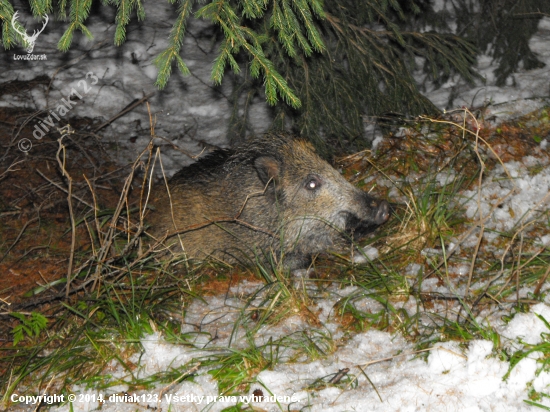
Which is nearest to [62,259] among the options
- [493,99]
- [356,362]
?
[356,362]

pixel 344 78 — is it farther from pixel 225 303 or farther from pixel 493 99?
pixel 225 303

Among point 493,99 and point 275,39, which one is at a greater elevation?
point 275,39

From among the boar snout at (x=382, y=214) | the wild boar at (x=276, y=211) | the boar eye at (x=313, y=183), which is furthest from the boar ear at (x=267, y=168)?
the boar snout at (x=382, y=214)

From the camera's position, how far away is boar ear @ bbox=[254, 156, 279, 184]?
468 cm

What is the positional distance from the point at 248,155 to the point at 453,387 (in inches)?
104

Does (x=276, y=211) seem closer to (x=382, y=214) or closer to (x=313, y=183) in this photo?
(x=313, y=183)

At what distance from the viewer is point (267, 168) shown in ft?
15.4

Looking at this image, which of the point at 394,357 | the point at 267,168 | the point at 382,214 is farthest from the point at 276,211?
the point at 394,357

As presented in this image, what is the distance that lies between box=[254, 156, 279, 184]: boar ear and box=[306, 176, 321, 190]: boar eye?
273 mm

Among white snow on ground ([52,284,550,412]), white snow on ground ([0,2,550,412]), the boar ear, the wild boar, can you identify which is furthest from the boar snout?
white snow on ground ([52,284,550,412])

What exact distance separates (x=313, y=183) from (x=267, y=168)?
41 cm

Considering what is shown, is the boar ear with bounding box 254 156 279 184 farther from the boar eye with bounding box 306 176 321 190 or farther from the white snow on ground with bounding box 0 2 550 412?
the white snow on ground with bounding box 0 2 550 412

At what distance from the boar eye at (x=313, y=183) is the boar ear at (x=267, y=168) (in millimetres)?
273

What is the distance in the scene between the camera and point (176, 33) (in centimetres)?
343
